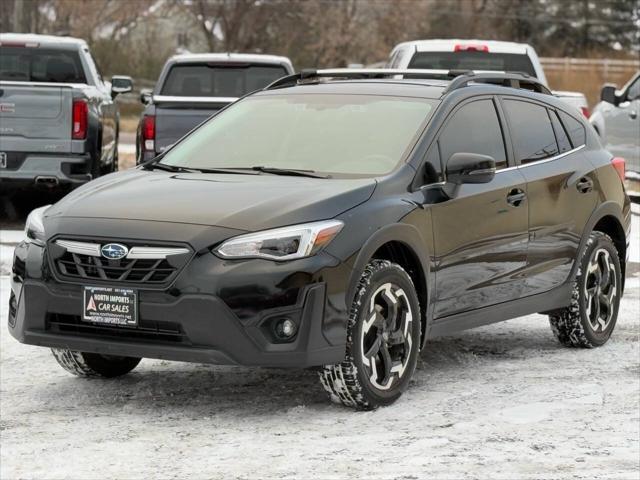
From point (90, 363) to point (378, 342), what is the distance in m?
1.58

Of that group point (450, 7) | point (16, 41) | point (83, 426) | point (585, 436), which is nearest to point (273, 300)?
point (83, 426)

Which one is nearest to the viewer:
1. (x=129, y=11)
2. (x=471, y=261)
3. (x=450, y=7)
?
(x=471, y=261)

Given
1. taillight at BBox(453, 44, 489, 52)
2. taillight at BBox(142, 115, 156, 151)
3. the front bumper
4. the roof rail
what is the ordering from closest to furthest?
the front bumper → the roof rail → taillight at BBox(142, 115, 156, 151) → taillight at BBox(453, 44, 489, 52)

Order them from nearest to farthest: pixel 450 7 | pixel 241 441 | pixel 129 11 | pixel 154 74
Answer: pixel 241 441, pixel 154 74, pixel 129 11, pixel 450 7

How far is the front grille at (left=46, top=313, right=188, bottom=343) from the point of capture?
248 inches

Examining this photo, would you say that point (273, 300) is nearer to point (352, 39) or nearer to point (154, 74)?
point (154, 74)

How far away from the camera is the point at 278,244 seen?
6285 mm

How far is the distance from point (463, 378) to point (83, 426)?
218 centimetres

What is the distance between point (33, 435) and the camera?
6227 millimetres

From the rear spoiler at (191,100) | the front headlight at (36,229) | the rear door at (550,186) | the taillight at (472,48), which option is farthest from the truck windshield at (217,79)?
the front headlight at (36,229)

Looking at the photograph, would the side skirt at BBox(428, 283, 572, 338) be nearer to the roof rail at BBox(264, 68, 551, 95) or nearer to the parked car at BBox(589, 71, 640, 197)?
the roof rail at BBox(264, 68, 551, 95)

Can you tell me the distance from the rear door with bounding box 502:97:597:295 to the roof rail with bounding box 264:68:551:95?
188mm

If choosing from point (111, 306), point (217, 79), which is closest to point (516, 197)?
point (111, 306)

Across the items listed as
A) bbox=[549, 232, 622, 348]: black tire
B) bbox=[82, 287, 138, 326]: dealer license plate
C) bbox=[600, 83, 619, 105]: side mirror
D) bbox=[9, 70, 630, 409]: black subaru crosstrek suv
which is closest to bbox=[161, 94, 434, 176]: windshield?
bbox=[9, 70, 630, 409]: black subaru crosstrek suv
